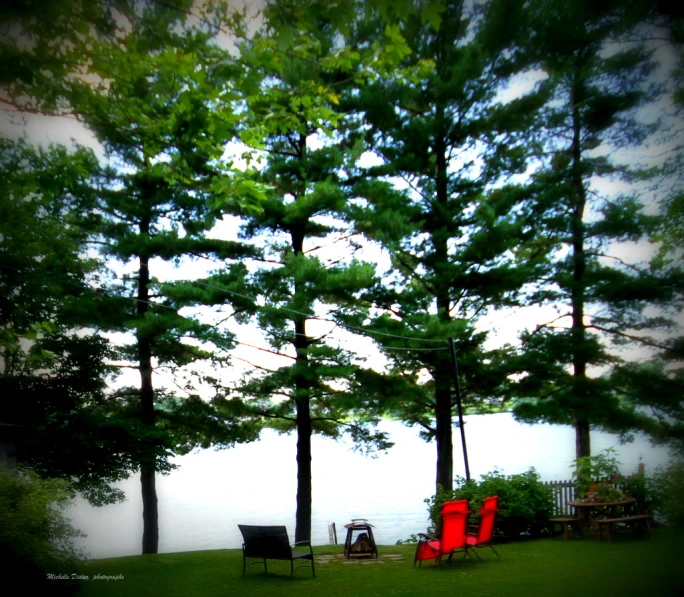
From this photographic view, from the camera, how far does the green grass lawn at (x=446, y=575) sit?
4396 mm

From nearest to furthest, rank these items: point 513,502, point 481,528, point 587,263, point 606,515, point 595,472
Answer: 1. point 481,528
2. point 606,515
3. point 513,502
4. point 595,472
5. point 587,263

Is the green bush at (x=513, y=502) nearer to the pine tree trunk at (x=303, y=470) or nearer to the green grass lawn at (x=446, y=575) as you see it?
the green grass lawn at (x=446, y=575)

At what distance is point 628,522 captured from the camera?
769 centimetres

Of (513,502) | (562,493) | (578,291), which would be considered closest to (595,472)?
(562,493)

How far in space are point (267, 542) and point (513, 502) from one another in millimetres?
3944

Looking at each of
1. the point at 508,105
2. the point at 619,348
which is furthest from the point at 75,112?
the point at 619,348

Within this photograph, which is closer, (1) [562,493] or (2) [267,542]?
(2) [267,542]

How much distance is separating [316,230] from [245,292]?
1891mm

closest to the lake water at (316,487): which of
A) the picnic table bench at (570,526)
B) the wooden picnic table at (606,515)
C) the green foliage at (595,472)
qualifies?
the green foliage at (595,472)

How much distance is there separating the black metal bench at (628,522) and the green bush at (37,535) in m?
5.84

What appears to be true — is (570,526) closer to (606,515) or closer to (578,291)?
(606,515)

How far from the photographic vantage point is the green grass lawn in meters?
4.40

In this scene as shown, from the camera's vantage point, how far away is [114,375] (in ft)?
36.4

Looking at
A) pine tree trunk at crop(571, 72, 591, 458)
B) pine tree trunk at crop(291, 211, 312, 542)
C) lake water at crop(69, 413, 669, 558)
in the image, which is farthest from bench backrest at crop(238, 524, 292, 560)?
pine tree trunk at crop(571, 72, 591, 458)
